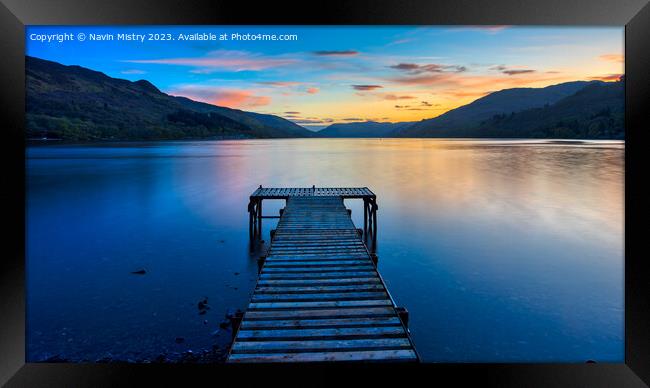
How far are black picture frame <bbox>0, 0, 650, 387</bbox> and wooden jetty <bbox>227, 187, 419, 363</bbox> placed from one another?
30cm

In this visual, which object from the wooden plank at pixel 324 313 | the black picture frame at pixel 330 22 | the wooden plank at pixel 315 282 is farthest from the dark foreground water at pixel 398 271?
the black picture frame at pixel 330 22

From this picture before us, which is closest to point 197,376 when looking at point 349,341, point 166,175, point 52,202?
point 349,341

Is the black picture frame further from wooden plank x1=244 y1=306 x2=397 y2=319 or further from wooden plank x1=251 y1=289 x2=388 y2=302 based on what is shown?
wooden plank x1=251 y1=289 x2=388 y2=302

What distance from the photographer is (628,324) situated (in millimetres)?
5711

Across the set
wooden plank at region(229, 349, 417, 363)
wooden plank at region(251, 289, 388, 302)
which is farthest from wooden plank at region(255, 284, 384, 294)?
wooden plank at region(229, 349, 417, 363)

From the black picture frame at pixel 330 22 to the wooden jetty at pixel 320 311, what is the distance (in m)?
0.30

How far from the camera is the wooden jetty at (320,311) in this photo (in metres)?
5.77

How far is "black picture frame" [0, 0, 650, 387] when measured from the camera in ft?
18.1

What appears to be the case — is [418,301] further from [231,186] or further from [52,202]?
[231,186]

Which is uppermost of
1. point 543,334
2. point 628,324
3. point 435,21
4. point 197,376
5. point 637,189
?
point 435,21

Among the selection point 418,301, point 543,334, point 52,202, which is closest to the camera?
point 543,334

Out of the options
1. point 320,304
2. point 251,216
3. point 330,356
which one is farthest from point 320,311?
point 251,216

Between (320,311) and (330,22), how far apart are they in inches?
164

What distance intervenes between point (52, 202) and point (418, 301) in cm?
2549
